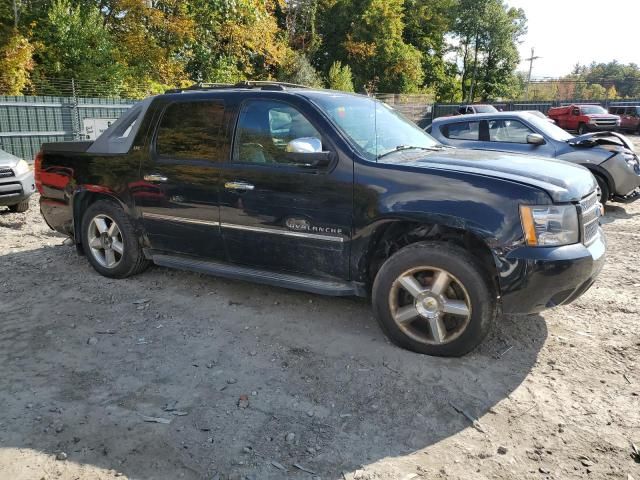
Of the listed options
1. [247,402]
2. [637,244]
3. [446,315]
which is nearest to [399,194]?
[446,315]

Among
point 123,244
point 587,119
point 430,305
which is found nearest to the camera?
point 430,305

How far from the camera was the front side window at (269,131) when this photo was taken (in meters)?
4.08

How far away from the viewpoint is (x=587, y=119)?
87.2 feet

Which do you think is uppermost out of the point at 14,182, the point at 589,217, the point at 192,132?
the point at 192,132

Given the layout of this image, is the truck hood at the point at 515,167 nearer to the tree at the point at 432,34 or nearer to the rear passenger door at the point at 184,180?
the rear passenger door at the point at 184,180

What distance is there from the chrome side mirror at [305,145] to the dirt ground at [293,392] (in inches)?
56.0

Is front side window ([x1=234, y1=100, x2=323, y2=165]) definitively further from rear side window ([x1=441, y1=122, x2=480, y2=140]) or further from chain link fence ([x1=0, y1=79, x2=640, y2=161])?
chain link fence ([x1=0, y1=79, x2=640, y2=161])

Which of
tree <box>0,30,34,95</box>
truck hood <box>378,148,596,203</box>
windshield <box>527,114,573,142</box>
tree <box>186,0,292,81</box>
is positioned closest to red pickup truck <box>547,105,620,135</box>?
tree <box>186,0,292,81</box>

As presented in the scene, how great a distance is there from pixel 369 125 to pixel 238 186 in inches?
46.3

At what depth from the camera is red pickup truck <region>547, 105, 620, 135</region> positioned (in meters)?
26.6

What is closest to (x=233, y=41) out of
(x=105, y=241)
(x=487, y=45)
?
(x=105, y=241)

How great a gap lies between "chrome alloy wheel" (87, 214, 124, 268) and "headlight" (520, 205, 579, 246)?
3756mm

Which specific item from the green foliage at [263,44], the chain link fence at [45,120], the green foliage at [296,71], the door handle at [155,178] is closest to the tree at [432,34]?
the green foliage at [263,44]

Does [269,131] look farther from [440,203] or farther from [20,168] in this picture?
[20,168]
